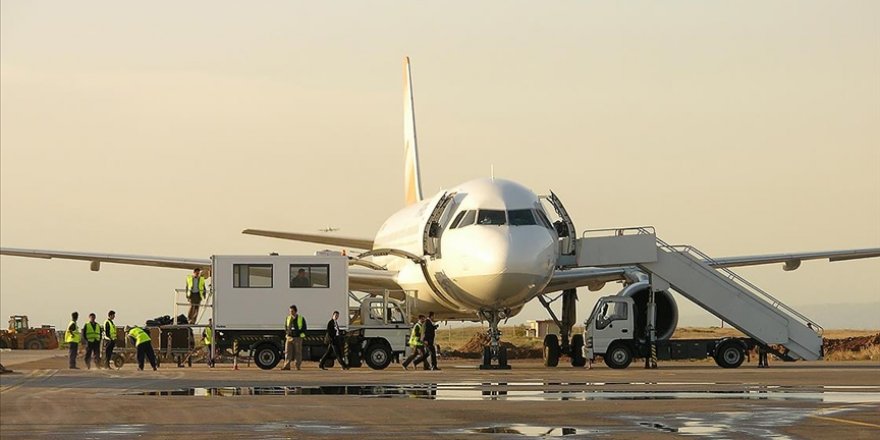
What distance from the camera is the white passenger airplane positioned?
33.1 m

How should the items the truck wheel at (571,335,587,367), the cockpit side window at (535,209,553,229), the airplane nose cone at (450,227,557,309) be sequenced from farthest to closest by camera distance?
the truck wheel at (571,335,587,367), the cockpit side window at (535,209,553,229), the airplane nose cone at (450,227,557,309)

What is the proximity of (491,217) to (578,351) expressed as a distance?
613 cm

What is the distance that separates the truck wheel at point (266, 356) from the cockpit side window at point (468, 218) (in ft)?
18.4

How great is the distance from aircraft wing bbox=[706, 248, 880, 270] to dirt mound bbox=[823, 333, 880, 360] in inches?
309

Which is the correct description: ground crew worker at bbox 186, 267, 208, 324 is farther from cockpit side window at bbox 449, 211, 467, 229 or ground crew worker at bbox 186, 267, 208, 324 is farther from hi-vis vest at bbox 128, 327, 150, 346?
cockpit side window at bbox 449, 211, 467, 229

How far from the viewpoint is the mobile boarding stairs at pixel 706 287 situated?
36.4 meters

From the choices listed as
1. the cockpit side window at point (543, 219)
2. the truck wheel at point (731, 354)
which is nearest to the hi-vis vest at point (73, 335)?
the cockpit side window at point (543, 219)

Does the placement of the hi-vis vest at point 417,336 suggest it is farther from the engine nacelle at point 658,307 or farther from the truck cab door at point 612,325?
the engine nacelle at point 658,307

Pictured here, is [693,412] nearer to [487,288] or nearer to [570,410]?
[570,410]

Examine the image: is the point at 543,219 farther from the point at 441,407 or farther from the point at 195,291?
the point at 441,407

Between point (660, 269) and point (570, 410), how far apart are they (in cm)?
1977

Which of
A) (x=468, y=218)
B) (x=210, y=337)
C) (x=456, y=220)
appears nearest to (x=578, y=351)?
(x=456, y=220)

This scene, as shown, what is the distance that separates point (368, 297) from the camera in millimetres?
37344

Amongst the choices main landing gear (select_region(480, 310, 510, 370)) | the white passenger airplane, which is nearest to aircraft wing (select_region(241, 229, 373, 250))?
the white passenger airplane
